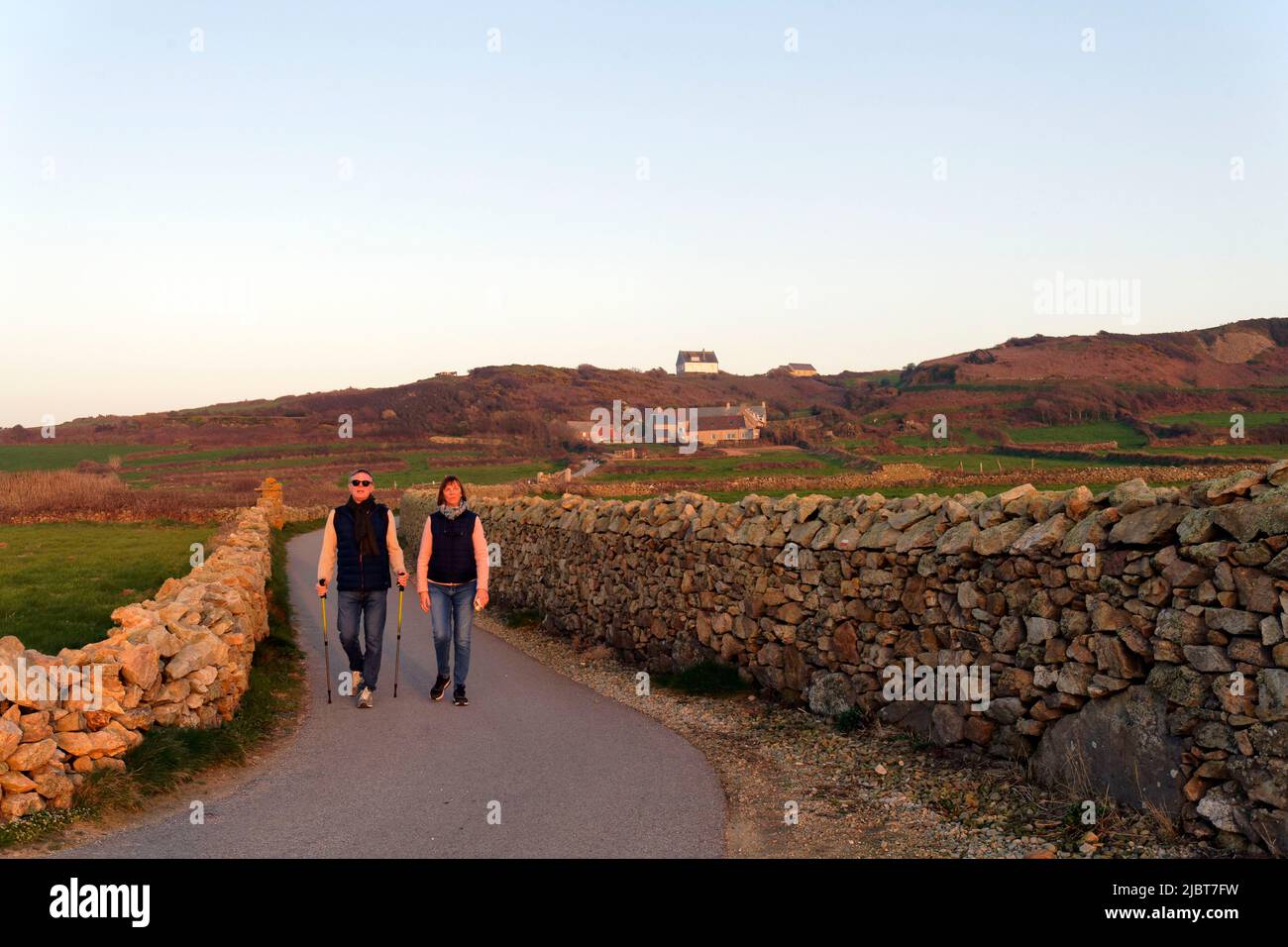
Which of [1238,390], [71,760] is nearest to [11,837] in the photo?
[71,760]

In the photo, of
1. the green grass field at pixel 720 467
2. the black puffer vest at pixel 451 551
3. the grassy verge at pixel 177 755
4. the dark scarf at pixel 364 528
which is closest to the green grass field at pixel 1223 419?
the green grass field at pixel 720 467

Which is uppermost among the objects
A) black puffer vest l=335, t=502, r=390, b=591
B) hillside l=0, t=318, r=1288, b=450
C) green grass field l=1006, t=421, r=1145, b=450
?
hillside l=0, t=318, r=1288, b=450

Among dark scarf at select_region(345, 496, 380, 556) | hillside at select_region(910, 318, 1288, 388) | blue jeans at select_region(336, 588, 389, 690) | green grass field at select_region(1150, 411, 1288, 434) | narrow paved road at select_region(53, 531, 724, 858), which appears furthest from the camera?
hillside at select_region(910, 318, 1288, 388)

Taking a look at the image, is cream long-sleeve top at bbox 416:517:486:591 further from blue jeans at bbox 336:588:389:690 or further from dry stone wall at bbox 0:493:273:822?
dry stone wall at bbox 0:493:273:822

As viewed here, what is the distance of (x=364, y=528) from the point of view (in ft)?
31.2

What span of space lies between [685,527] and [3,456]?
9415 centimetres

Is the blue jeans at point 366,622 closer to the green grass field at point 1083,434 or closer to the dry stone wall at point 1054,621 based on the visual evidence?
the dry stone wall at point 1054,621

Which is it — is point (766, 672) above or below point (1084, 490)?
below

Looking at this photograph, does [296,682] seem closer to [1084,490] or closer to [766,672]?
[766,672]

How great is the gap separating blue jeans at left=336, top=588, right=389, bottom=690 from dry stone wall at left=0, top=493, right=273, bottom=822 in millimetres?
1053

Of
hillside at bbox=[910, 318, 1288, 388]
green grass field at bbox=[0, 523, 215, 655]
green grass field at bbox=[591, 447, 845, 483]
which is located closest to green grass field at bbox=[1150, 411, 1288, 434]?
green grass field at bbox=[591, 447, 845, 483]

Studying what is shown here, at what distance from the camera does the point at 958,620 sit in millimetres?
7668

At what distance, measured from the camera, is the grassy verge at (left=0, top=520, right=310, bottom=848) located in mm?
5875
